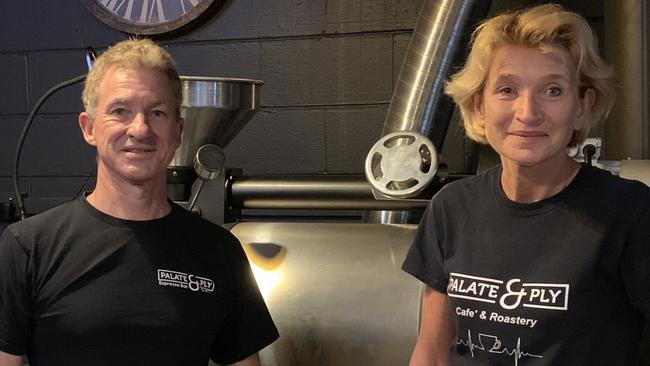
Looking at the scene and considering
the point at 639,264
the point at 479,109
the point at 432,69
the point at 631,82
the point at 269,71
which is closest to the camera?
the point at 639,264

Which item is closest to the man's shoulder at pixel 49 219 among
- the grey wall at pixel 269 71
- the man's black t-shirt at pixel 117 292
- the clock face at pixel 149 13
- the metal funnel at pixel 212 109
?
the man's black t-shirt at pixel 117 292

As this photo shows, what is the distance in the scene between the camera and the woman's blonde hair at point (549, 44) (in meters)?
1.00

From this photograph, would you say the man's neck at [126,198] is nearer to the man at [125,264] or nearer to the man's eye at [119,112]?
the man at [125,264]

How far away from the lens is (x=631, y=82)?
155 cm

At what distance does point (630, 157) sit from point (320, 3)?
1.22 meters

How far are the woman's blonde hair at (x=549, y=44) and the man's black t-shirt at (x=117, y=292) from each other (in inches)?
20.9

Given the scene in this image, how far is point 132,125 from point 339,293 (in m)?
0.63

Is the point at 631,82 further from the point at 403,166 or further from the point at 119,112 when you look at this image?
the point at 119,112

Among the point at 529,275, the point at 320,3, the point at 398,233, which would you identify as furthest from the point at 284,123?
the point at 529,275

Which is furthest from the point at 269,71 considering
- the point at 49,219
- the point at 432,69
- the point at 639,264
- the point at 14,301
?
the point at 639,264

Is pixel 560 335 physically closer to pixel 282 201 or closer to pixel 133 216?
pixel 133 216

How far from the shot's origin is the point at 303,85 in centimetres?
244

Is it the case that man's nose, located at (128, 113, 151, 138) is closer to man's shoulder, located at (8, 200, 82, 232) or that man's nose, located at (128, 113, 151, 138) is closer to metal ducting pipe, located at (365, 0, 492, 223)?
man's shoulder, located at (8, 200, 82, 232)
